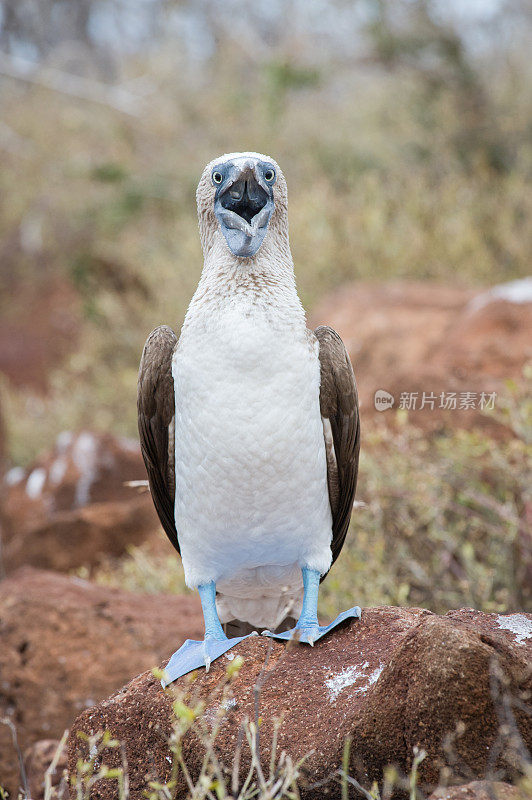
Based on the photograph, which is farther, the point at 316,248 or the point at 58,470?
the point at 316,248

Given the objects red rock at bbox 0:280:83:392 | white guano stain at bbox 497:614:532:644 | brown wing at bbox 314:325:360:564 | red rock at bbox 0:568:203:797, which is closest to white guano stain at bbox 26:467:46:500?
red rock at bbox 0:568:203:797

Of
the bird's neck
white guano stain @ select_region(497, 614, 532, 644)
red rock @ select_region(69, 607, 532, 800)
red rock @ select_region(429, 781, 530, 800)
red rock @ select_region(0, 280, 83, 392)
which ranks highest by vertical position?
red rock @ select_region(0, 280, 83, 392)

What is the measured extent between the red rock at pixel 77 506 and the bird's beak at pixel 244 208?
3996 millimetres

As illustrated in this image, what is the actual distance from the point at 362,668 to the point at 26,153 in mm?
16455

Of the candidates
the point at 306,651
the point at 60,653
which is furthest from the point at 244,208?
the point at 60,653

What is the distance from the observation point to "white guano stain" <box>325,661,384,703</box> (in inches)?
110

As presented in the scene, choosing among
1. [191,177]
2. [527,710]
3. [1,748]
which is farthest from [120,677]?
[191,177]

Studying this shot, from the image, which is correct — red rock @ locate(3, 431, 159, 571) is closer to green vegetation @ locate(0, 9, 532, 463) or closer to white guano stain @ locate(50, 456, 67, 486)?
white guano stain @ locate(50, 456, 67, 486)

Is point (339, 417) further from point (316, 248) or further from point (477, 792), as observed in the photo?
point (316, 248)

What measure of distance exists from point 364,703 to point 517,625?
0.56m

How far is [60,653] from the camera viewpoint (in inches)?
165

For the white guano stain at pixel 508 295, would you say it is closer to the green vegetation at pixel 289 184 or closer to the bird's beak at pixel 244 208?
the green vegetation at pixel 289 184

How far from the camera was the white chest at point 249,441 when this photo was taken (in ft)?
10.4

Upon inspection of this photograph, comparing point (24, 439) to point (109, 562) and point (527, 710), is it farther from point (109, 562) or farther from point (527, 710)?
point (527, 710)
